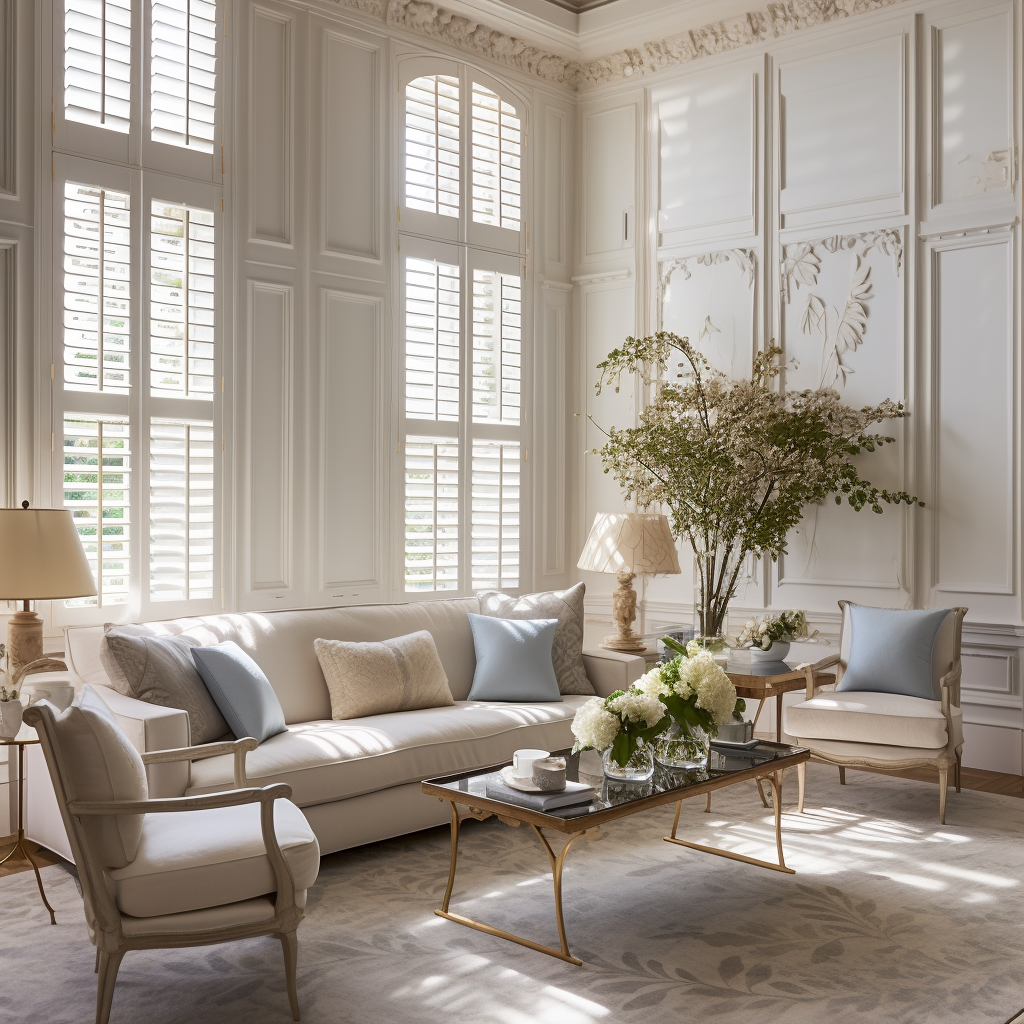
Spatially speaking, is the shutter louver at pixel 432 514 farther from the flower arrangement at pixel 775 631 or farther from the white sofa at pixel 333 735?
the flower arrangement at pixel 775 631

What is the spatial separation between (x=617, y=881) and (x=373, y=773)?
3.21 ft

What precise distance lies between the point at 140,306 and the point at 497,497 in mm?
2490

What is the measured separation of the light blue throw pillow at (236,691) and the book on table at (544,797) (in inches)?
41.7

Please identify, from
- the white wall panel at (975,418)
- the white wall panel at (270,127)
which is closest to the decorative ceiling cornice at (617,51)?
the white wall panel at (270,127)

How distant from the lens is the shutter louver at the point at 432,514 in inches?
240

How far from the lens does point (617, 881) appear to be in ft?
12.7

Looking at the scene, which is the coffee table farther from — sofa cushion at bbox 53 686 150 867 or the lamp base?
the lamp base

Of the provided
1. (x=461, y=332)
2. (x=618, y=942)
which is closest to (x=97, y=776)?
(x=618, y=942)

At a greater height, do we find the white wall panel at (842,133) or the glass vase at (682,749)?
the white wall panel at (842,133)

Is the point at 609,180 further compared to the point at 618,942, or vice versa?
the point at 609,180

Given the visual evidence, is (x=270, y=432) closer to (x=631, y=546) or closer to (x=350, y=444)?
(x=350, y=444)

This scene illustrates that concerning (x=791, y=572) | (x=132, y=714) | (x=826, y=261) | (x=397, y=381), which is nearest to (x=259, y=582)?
(x=397, y=381)

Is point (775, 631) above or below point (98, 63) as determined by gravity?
below

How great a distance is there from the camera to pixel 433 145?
621 cm
